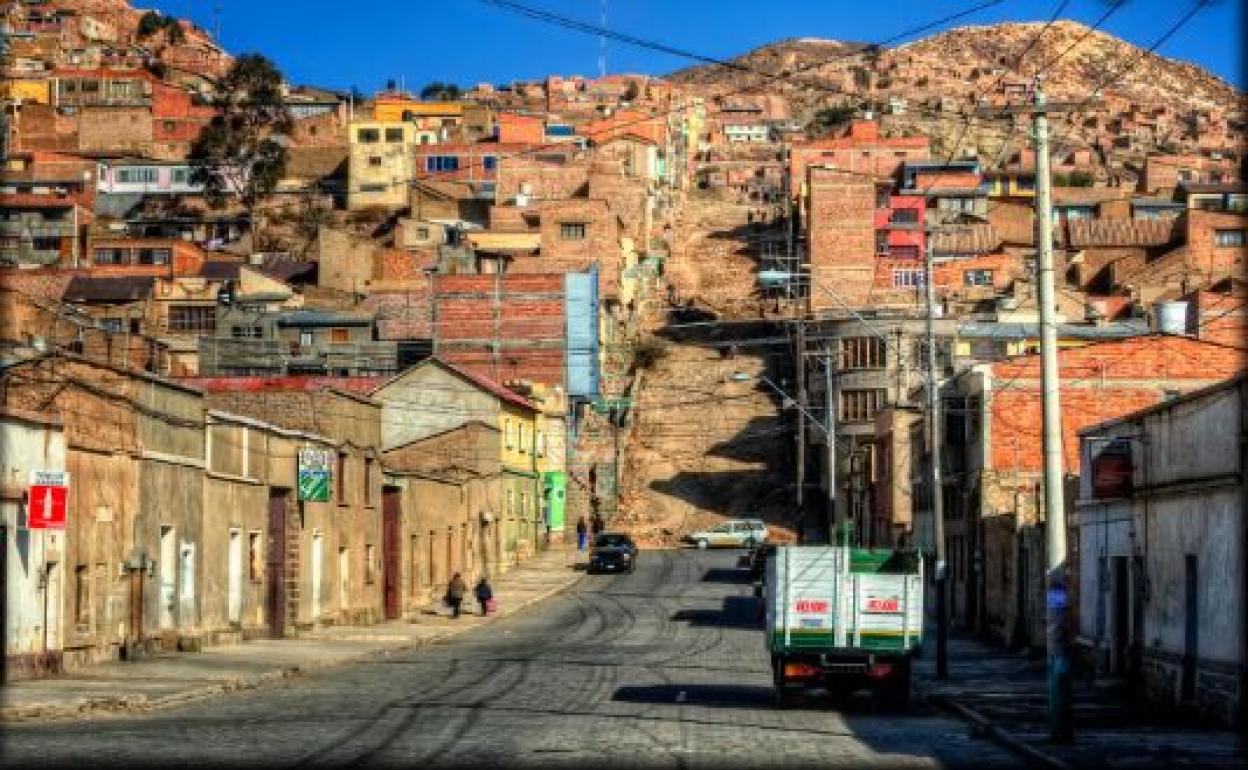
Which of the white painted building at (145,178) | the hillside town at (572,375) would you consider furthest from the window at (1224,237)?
the white painted building at (145,178)

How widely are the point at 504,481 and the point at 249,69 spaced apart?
364 feet

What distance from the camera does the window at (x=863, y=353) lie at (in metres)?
96.4

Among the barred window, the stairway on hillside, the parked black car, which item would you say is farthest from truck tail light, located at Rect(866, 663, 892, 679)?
the stairway on hillside

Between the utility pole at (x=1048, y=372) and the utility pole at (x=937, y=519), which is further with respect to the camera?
the utility pole at (x=937, y=519)

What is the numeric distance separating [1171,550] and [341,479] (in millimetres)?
28085

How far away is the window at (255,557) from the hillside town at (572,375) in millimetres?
116

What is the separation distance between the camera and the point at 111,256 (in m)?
136

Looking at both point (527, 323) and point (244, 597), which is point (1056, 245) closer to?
point (527, 323)

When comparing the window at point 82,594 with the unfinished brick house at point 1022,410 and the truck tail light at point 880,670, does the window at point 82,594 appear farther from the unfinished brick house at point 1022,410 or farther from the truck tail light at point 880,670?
the unfinished brick house at point 1022,410

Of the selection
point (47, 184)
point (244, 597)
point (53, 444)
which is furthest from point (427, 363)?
point (47, 184)

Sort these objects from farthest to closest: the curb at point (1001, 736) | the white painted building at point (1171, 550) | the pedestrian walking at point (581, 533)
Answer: the pedestrian walking at point (581, 533) < the white painted building at point (1171, 550) < the curb at point (1001, 736)

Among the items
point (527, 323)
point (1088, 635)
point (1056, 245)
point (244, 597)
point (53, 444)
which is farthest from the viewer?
point (1056, 245)

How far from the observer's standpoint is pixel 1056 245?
13988 centimetres

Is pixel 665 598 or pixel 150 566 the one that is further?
pixel 665 598
